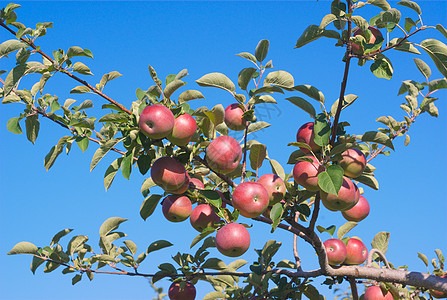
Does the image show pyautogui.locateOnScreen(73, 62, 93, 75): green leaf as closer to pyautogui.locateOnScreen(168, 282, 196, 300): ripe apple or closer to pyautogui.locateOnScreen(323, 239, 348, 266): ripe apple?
pyautogui.locateOnScreen(168, 282, 196, 300): ripe apple

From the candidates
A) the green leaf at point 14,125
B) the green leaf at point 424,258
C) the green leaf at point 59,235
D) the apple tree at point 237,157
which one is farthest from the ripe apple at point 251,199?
the green leaf at point 424,258

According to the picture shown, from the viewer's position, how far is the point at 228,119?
10.9 feet

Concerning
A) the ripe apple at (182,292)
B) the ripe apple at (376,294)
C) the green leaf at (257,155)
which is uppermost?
the green leaf at (257,155)

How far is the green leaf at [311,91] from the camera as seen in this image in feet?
10.3

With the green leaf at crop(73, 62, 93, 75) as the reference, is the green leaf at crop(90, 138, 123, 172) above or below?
below

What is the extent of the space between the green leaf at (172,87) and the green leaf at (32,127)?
129 centimetres

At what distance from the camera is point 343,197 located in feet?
9.70

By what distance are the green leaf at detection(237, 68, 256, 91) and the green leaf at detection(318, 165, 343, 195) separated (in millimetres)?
904

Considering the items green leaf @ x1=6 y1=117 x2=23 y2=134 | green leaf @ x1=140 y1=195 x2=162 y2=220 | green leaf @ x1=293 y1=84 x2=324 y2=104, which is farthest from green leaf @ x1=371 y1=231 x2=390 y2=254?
green leaf @ x1=6 y1=117 x2=23 y2=134

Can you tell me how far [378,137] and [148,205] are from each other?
75.9 inches

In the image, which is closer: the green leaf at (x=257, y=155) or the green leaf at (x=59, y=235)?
the green leaf at (x=257, y=155)

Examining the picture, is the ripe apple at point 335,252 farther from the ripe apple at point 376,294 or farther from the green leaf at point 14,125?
the green leaf at point 14,125

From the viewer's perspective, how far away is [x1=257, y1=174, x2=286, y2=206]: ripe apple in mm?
3273

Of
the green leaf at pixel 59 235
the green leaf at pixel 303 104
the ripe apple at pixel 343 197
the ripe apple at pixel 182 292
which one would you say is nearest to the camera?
the ripe apple at pixel 343 197
